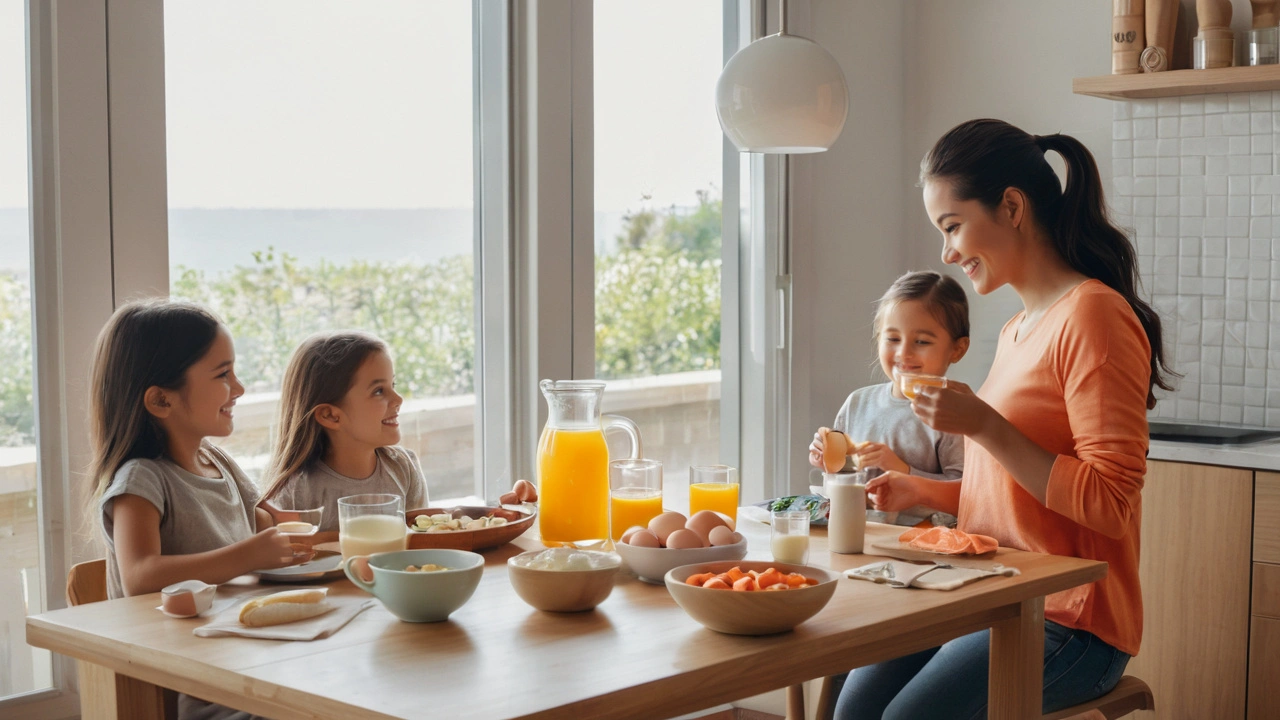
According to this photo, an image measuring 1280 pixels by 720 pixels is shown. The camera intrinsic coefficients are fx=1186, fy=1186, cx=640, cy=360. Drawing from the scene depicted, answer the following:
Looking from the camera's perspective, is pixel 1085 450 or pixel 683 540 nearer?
pixel 683 540

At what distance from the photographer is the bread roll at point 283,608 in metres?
1.40

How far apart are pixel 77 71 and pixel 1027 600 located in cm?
172

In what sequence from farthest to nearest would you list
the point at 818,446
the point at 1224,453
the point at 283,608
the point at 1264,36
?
the point at 1264,36, the point at 1224,453, the point at 818,446, the point at 283,608

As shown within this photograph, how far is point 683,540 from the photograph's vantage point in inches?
64.4

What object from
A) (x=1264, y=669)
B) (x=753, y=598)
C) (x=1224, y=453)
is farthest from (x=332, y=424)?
(x=1264, y=669)

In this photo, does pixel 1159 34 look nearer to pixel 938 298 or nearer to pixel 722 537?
pixel 938 298

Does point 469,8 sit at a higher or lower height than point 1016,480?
higher

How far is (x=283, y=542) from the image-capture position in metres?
1.61

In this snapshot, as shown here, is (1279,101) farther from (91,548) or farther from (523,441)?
(91,548)

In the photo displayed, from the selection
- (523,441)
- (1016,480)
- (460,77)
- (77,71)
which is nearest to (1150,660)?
(1016,480)

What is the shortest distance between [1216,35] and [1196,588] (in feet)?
4.71

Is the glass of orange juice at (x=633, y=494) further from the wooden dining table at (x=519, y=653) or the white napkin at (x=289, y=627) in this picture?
the white napkin at (x=289, y=627)

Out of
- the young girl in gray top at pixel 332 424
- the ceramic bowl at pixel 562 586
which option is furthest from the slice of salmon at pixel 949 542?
the young girl in gray top at pixel 332 424

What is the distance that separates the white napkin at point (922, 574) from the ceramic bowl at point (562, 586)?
15.5 inches
